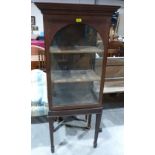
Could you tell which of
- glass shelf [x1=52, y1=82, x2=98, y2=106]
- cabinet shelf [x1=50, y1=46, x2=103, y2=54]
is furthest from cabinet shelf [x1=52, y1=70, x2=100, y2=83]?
cabinet shelf [x1=50, y1=46, x2=103, y2=54]

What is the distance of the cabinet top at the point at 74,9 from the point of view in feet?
4.31

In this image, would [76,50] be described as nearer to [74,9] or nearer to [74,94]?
[74,9]

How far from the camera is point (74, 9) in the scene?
136 centimetres

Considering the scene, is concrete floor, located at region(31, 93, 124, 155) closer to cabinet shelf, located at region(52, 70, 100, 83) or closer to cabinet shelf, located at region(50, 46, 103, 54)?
cabinet shelf, located at region(52, 70, 100, 83)

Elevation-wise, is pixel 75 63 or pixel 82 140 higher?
pixel 75 63

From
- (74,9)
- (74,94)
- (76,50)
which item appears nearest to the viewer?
(74,9)

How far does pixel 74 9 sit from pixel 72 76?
0.63 meters

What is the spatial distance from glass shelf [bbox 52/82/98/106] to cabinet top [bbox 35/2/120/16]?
70cm

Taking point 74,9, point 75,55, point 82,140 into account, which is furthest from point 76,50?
point 82,140

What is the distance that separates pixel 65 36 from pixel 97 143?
44.5 inches

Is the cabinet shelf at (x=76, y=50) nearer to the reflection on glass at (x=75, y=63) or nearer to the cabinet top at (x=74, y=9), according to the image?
the reflection on glass at (x=75, y=63)

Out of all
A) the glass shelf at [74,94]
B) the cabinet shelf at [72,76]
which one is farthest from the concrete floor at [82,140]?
the cabinet shelf at [72,76]
